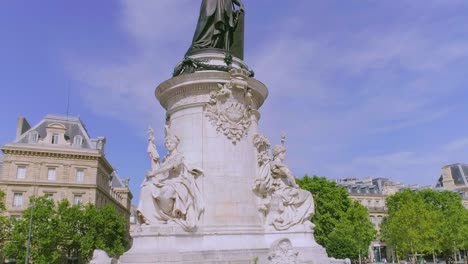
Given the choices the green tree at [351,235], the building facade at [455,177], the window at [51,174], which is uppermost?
the building facade at [455,177]

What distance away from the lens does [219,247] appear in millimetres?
10383

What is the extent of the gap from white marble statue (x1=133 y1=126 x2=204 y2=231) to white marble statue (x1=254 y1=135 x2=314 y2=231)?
2.23m

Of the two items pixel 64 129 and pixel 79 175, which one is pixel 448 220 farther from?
pixel 64 129

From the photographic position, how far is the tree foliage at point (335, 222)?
3725 centimetres

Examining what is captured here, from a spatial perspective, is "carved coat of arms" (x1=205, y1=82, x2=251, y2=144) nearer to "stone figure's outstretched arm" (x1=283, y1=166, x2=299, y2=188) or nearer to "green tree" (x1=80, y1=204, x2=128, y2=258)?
"stone figure's outstretched arm" (x1=283, y1=166, x2=299, y2=188)

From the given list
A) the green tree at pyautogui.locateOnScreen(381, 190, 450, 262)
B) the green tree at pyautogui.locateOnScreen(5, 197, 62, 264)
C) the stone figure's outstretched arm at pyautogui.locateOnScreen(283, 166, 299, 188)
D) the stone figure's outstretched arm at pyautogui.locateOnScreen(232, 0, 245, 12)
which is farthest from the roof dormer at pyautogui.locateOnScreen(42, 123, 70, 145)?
the green tree at pyautogui.locateOnScreen(381, 190, 450, 262)

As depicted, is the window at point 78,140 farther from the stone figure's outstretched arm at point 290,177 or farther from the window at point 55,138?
the stone figure's outstretched arm at point 290,177

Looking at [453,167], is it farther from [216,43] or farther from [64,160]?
[216,43]

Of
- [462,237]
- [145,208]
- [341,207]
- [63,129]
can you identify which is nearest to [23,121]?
[63,129]

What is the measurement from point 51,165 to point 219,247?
39400 millimetres

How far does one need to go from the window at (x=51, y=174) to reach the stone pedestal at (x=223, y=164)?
120 feet

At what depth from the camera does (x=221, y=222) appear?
10.8 metres

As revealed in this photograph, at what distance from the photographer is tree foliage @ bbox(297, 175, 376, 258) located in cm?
3725

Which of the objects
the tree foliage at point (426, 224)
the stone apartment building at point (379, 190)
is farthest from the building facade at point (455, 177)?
the tree foliage at point (426, 224)
